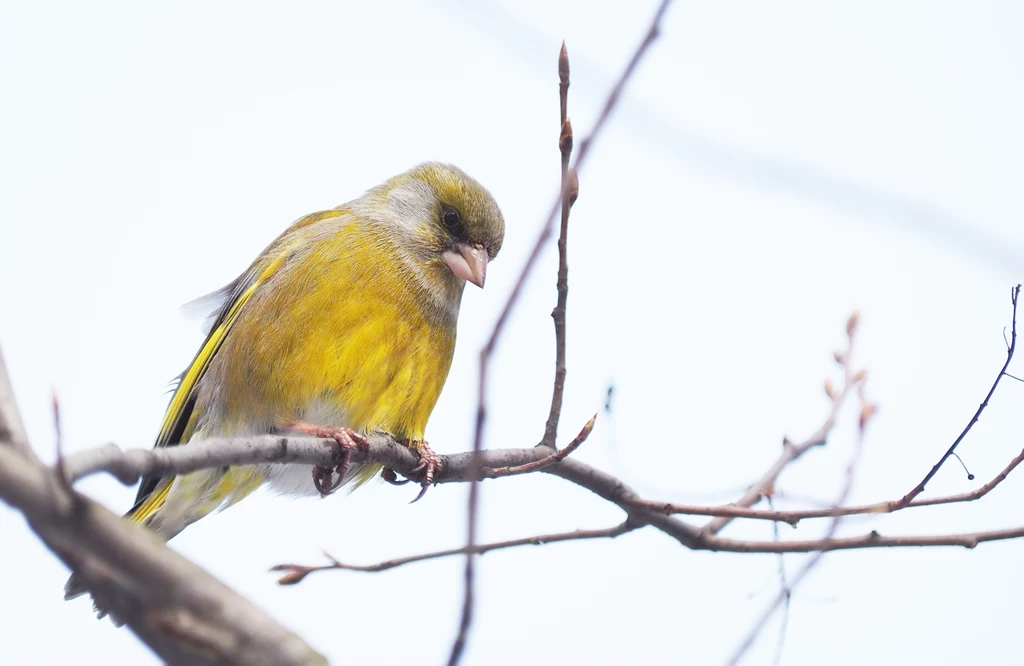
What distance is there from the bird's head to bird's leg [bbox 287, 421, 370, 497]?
3.85 feet

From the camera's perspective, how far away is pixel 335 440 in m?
4.26

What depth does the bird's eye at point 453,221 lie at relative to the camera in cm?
580

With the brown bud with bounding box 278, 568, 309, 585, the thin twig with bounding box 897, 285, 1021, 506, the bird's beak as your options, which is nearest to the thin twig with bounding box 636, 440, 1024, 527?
the thin twig with bounding box 897, 285, 1021, 506

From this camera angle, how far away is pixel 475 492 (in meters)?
1.79

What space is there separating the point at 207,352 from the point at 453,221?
1533mm

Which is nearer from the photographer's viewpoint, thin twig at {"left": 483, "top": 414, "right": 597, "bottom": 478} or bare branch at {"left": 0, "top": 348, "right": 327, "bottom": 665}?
bare branch at {"left": 0, "top": 348, "right": 327, "bottom": 665}

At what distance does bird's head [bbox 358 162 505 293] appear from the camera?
18.2 ft

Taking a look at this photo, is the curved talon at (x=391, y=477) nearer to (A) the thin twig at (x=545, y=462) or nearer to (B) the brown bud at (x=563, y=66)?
(A) the thin twig at (x=545, y=462)

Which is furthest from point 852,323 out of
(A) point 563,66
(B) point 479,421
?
(B) point 479,421

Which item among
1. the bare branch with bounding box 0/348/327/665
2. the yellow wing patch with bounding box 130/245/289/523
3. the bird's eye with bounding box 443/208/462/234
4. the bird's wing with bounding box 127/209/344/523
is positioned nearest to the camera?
the bare branch with bounding box 0/348/327/665

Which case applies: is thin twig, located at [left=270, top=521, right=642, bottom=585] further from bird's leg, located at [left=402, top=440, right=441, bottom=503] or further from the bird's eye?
the bird's eye

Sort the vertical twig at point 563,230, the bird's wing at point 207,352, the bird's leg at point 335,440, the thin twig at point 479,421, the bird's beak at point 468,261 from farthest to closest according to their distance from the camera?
1. the bird's beak at point 468,261
2. the bird's wing at point 207,352
3. the bird's leg at point 335,440
4. the vertical twig at point 563,230
5. the thin twig at point 479,421

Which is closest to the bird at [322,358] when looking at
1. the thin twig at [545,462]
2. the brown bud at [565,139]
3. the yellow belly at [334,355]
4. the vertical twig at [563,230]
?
the yellow belly at [334,355]

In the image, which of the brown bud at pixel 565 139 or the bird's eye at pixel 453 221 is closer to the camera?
the brown bud at pixel 565 139
